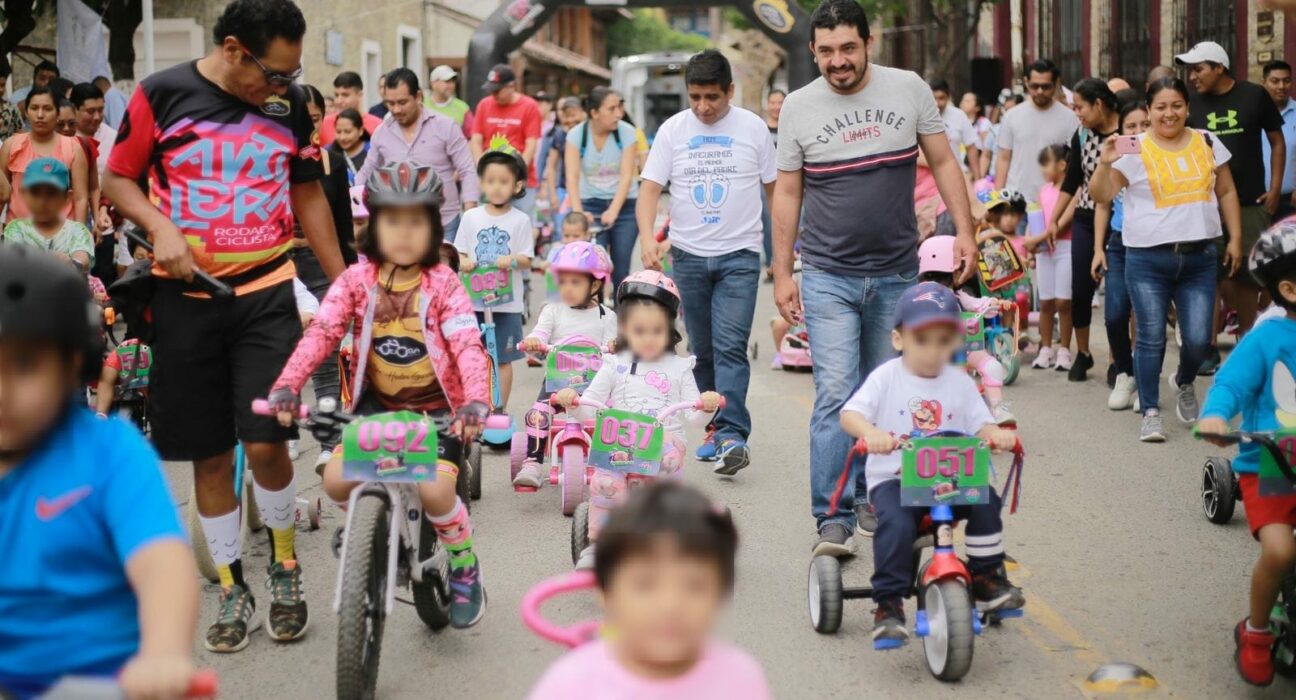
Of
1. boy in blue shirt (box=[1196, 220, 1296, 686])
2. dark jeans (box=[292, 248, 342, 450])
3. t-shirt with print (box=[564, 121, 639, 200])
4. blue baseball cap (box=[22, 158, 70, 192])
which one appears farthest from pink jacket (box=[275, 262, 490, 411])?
t-shirt with print (box=[564, 121, 639, 200])

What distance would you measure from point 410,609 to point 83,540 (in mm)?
3345

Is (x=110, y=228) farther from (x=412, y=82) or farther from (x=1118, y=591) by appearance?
(x=1118, y=591)

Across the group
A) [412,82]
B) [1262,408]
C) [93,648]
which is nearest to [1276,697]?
[1262,408]

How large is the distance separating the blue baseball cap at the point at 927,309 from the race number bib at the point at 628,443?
134 cm

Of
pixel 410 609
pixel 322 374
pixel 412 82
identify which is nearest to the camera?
pixel 410 609

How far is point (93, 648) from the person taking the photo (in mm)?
2971

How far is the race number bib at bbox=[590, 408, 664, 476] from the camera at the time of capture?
6426mm

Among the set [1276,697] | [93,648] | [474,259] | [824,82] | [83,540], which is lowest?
[1276,697]

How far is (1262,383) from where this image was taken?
5090mm

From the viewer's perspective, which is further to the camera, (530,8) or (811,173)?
(530,8)

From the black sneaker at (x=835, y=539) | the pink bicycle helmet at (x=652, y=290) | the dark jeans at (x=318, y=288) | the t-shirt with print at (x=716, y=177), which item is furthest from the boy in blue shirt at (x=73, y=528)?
the dark jeans at (x=318, y=288)

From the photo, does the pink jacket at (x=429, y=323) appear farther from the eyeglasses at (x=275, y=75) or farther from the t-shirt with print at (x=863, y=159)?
the t-shirt with print at (x=863, y=159)

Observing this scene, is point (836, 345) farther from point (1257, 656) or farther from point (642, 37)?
point (642, 37)

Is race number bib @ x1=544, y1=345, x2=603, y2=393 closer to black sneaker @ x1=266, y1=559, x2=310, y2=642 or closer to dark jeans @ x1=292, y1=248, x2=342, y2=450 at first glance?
dark jeans @ x1=292, y1=248, x2=342, y2=450
